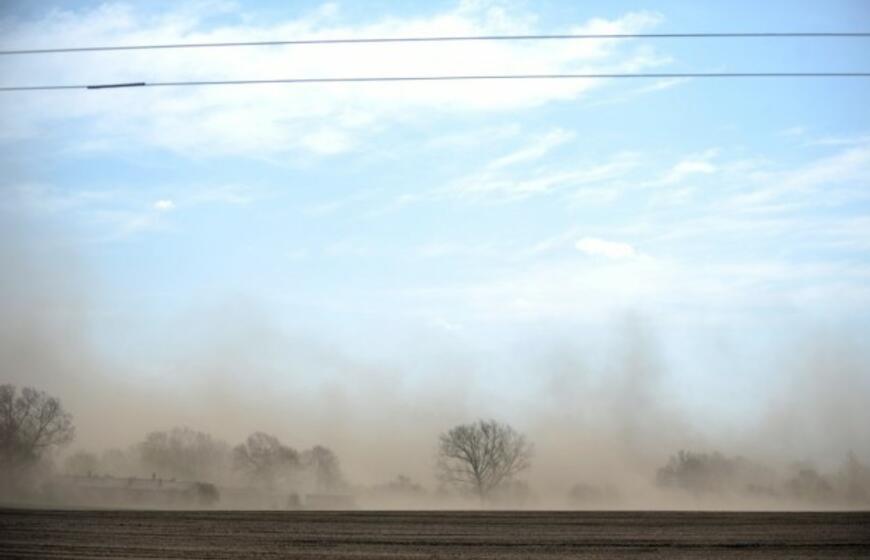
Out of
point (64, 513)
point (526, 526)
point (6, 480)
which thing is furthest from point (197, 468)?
point (526, 526)

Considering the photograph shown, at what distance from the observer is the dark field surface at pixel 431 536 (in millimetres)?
27016

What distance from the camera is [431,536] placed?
110ft

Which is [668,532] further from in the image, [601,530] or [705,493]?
[705,493]

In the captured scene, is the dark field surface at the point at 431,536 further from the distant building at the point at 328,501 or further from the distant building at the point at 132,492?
the distant building at the point at 328,501

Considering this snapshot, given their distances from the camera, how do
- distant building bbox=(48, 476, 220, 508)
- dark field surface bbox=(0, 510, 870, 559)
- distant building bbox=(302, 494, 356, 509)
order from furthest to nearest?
distant building bbox=(302, 494, 356, 509) → distant building bbox=(48, 476, 220, 508) → dark field surface bbox=(0, 510, 870, 559)

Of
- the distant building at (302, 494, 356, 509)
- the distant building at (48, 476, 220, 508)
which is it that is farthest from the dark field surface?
the distant building at (302, 494, 356, 509)

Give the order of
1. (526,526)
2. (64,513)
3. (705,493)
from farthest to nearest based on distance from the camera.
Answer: (705,493) < (64,513) < (526,526)

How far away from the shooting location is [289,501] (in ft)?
299

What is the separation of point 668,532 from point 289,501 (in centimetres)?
6340

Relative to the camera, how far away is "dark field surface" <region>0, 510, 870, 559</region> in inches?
1064

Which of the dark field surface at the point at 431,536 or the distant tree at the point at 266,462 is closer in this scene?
the dark field surface at the point at 431,536

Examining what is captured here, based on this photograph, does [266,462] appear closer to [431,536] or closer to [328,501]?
[328,501]

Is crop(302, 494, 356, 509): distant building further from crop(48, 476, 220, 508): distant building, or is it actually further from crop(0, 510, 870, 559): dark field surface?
crop(0, 510, 870, 559): dark field surface

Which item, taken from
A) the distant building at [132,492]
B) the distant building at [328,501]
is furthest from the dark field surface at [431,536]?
the distant building at [328,501]
